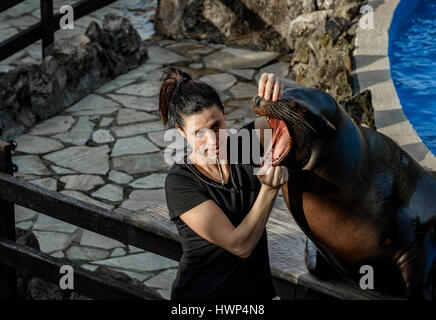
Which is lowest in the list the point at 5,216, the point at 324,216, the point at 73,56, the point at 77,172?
the point at 77,172

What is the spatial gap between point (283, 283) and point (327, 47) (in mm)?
4921

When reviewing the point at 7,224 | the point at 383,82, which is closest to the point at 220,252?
the point at 7,224

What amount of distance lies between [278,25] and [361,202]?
6428 mm

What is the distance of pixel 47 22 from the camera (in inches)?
302

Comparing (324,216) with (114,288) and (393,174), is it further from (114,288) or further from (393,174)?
(114,288)

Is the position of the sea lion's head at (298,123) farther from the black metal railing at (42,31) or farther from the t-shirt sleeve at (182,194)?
the black metal railing at (42,31)

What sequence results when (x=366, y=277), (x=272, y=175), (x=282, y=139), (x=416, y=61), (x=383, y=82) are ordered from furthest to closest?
(x=416, y=61), (x=383, y=82), (x=366, y=277), (x=282, y=139), (x=272, y=175)

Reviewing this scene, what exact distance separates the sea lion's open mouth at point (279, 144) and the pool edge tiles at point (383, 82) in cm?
335

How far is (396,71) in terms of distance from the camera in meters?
9.12

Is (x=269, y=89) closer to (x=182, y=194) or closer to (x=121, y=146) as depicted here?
(x=182, y=194)

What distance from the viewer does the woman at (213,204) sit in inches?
93.4

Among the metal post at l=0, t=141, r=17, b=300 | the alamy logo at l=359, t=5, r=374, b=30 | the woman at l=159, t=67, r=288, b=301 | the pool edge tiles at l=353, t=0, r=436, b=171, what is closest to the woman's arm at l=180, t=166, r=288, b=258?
the woman at l=159, t=67, r=288, b=301

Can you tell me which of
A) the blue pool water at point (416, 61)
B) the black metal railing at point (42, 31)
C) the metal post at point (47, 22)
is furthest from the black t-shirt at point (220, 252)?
the metal post at point (47, 22)
